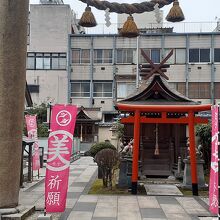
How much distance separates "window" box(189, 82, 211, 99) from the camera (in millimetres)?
49344

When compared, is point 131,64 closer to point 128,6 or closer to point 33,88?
point 33,88

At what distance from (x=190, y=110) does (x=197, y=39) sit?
36113mm

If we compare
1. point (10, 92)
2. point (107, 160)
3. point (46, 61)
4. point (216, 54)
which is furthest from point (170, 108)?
point (46, 61)

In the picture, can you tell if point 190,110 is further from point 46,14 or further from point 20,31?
point 46,14

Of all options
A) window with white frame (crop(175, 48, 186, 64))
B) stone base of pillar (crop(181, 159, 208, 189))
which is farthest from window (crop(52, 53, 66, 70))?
stone base of pillar (crop(181, 159, 208, 189))

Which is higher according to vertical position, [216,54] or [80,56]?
[216,54]

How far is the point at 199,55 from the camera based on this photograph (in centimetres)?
4994

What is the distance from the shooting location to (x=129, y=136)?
2220cm

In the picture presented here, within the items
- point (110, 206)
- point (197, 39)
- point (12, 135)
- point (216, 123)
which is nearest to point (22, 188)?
point (110, 206)

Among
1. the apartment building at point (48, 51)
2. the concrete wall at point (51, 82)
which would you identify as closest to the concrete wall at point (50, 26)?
the apartment building at point (48, 51)

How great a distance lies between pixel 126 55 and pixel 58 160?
41995mm

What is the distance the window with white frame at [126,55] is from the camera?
5074 cm

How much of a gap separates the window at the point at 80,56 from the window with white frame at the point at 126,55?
12.1 feet

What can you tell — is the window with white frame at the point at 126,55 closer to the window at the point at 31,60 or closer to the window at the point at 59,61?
the window at the point at 59,61
